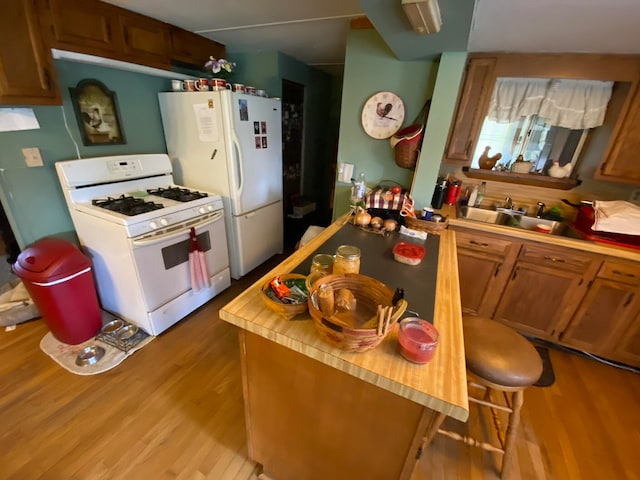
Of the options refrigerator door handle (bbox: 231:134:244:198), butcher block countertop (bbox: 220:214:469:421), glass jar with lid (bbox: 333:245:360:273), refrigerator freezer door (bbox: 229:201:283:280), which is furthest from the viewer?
refrigerator freezer door (bbox: 229:201:283:280)

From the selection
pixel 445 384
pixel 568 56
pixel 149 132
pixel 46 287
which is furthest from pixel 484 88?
pixel 46 287

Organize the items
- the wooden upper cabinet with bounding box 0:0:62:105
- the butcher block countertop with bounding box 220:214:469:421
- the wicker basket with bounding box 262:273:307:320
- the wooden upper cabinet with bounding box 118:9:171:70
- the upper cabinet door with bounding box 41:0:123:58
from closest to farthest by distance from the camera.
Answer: the butcher block countertop with bounding box 220:214:469:421
the wicker basket with bounding box 262:273:307:320
the wooden upper cabinet with bounding box 0:0:62:105
the upper cabinet door with bounding box 41:0:123:58
the wooden upper cabinet with bounding box 118:9:171:70

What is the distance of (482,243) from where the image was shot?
2080 millimetres

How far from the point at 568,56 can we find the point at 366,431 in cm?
268

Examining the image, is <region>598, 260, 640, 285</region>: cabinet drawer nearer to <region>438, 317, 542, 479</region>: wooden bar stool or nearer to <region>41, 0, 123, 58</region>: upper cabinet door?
<region>438, 317, 542, 479</region>: wooden bar stool

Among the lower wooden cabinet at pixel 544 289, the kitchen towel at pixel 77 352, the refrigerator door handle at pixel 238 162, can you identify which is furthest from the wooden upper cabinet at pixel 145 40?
the lower wooden cabinet at pixel 544 289

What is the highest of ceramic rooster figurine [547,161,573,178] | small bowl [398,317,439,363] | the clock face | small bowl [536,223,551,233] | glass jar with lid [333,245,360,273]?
the clock face

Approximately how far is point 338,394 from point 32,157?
2440 mm

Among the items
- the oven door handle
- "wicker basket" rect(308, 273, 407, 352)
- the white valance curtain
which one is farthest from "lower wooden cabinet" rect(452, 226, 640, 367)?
the oven door handle

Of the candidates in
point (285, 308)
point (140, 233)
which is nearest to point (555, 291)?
point (285, 308)

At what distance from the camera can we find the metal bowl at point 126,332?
1968mm

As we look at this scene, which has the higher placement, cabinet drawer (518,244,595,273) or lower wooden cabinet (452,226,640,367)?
cabinet drawer (518,244,595,273)

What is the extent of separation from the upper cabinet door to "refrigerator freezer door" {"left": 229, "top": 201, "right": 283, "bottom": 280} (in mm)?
1488

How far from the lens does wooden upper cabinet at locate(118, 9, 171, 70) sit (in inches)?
76.9
